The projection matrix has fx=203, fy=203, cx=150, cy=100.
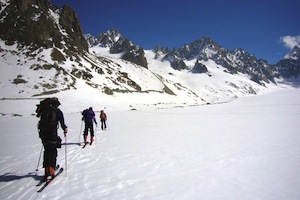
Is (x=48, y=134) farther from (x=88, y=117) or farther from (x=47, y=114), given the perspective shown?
(x=88, y=117)

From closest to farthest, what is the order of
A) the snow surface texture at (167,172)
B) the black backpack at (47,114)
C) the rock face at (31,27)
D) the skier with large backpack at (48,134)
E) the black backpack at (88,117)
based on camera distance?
the snow surface texture at (167,172) → the skier with large backpack at (48,134) → the black backpack at (47,114) → the black backpack at (88,117) → the rock face at (31,27)

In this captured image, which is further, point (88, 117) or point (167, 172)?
point (88, 117)

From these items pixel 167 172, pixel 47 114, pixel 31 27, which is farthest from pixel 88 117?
pixel 31 27

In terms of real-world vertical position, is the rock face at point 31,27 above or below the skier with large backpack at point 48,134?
above

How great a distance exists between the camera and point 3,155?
34.8ft

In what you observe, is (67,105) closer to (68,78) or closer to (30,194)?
(68,78)

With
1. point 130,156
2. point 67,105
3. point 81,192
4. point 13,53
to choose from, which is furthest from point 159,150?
point 13,53

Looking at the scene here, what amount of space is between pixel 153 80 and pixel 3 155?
4114 inches

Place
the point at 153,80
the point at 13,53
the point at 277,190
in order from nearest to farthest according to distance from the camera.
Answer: the point at 277,190 < the point at 13,53 < the point at 153,80

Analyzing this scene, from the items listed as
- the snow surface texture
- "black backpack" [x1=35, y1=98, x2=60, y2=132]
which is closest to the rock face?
the snow surface texture

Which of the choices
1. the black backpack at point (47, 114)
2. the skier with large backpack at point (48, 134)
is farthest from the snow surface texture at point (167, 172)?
the black backpack at point (47, 114)

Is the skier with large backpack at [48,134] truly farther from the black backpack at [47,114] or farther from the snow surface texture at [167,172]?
the snow surface texture at [167,172]

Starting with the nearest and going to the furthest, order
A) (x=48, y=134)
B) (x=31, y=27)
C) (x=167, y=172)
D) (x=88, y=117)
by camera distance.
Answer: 1. (x=48, y=134)
2. (x=167, y=172)
3. (x=88, y=117)
4. (x=31, y=27)

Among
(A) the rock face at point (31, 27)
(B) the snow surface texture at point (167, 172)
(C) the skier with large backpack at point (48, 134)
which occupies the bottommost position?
(B) the snow surface texture at point (167, 172)
